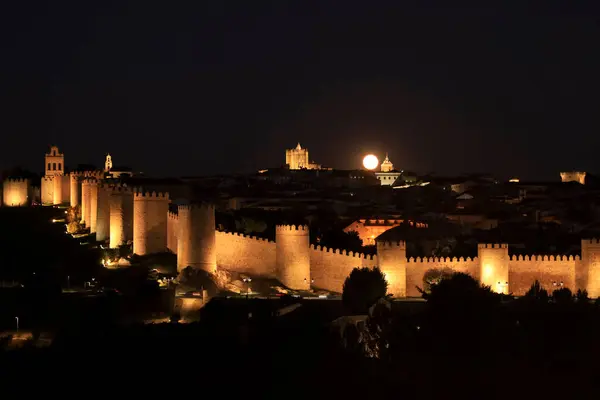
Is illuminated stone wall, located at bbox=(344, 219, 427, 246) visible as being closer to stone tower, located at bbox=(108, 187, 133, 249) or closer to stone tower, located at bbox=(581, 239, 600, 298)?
stone tower, located at bbox=(108, 187, 133, 249)

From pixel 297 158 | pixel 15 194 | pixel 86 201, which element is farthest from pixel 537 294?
pixel 297 158

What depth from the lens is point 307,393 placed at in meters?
24.1

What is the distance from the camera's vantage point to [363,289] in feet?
98.8

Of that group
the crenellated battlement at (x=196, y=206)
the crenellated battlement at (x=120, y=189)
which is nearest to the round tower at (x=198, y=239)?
the crenellated battlement at (x=196, y=206)

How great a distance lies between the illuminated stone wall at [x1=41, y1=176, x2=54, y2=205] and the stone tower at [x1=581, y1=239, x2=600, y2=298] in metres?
19.9

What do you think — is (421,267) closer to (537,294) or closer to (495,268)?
(495,268)

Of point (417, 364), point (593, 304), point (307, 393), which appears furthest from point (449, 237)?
point (307, 393)

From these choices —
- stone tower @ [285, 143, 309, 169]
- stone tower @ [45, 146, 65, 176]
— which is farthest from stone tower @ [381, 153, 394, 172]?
stone tower @ [45, 146, 65, 176]

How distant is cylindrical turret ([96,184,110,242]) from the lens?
37.6 m

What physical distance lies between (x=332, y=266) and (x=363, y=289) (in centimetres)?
237

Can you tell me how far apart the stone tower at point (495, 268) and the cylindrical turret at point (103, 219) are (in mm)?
11242

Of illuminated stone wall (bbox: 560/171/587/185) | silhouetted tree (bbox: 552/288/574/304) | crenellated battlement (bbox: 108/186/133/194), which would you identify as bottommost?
silhouetted tree (bbox: 552/288/574/304)

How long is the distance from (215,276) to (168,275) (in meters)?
1.27

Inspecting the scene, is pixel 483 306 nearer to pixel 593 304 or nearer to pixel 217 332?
pixel 593 304
